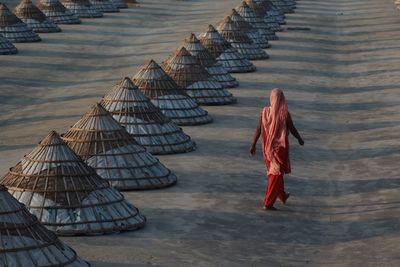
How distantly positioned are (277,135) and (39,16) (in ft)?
91.8

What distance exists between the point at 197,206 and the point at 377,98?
14.2 meters

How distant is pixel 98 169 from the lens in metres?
17.3

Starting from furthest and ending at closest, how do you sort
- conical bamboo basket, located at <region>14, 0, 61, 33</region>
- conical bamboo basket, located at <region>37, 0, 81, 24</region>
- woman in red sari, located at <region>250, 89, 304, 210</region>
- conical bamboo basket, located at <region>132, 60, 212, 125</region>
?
conical bamboo basket, located at <region>37, 0, 81, 24</region>
conical bamboo basket, located at <region>14, 0, 61, 33</region>
conical bamboo basket, located at <region>132, 60, 212, 125</region>
woman in red sari, located at <region>250, 89, 304, 210</region>

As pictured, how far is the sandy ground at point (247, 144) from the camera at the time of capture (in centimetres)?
1421

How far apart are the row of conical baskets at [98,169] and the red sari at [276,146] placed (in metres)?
2.03

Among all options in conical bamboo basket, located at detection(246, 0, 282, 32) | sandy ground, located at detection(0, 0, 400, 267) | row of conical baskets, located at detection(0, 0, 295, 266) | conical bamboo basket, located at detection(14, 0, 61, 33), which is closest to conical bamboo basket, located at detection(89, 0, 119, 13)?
sandy ground, located at detection(0, 0, 400, 267)

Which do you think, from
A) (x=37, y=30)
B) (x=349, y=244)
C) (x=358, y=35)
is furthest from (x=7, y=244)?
(x=358, y=35)

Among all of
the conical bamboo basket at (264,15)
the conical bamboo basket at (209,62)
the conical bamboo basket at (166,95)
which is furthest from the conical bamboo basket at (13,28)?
the conical bamboo basket at (166,95)

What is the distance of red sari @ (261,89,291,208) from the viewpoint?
16203 mm

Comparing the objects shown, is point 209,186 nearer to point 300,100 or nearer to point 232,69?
point 300,100

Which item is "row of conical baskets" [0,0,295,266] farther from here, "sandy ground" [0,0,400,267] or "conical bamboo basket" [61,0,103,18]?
"conical bamboo basket" [61,0,103,18]

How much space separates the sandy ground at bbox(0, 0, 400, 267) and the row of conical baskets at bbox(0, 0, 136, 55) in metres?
0.64

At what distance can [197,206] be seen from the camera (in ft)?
53.8

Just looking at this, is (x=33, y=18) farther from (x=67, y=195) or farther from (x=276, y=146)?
(x=67, y=195)
